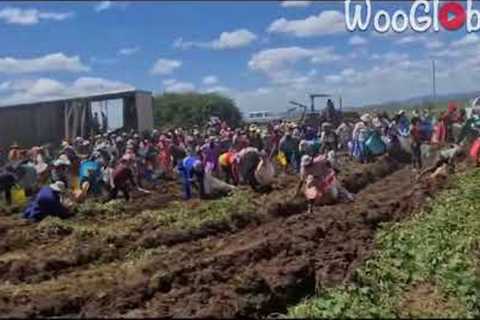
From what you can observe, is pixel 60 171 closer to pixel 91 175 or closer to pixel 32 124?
pixel 91 175

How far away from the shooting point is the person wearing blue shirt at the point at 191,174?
Answer: 1805 centimetres

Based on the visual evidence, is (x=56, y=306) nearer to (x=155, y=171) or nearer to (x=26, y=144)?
(x=155, y=171)

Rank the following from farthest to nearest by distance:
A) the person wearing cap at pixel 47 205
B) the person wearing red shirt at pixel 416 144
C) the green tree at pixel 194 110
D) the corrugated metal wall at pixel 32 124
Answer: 1. the green tree at pixel 194 110
2. the corrugated metal wall at pixel 32 124
3. the person wearing red shirt at pixel 416 144
4. the person wearing cap at pixel 47 205

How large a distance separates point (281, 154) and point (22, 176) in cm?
688

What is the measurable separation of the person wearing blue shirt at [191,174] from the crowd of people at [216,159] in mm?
21

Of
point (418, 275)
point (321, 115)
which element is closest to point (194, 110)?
point (321, 115)

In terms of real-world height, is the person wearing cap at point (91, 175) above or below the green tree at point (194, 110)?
below

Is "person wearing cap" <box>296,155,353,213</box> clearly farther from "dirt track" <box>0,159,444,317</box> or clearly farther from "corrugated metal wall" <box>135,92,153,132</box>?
"corrugated metal wall" <box>135,92,153,132</box>

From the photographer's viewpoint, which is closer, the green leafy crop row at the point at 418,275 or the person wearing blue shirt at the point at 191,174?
the green leafy crop row at the point at 418,275

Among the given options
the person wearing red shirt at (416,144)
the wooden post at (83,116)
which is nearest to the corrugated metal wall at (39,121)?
the wooden post at (83,116)

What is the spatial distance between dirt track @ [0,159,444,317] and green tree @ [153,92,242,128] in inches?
683

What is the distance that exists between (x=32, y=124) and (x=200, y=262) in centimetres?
1737

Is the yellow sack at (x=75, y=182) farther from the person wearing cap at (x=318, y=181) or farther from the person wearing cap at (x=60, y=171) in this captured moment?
the person wearing cap at (x=318, y=181)

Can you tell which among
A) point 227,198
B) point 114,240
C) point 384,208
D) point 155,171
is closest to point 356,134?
point 155,171
